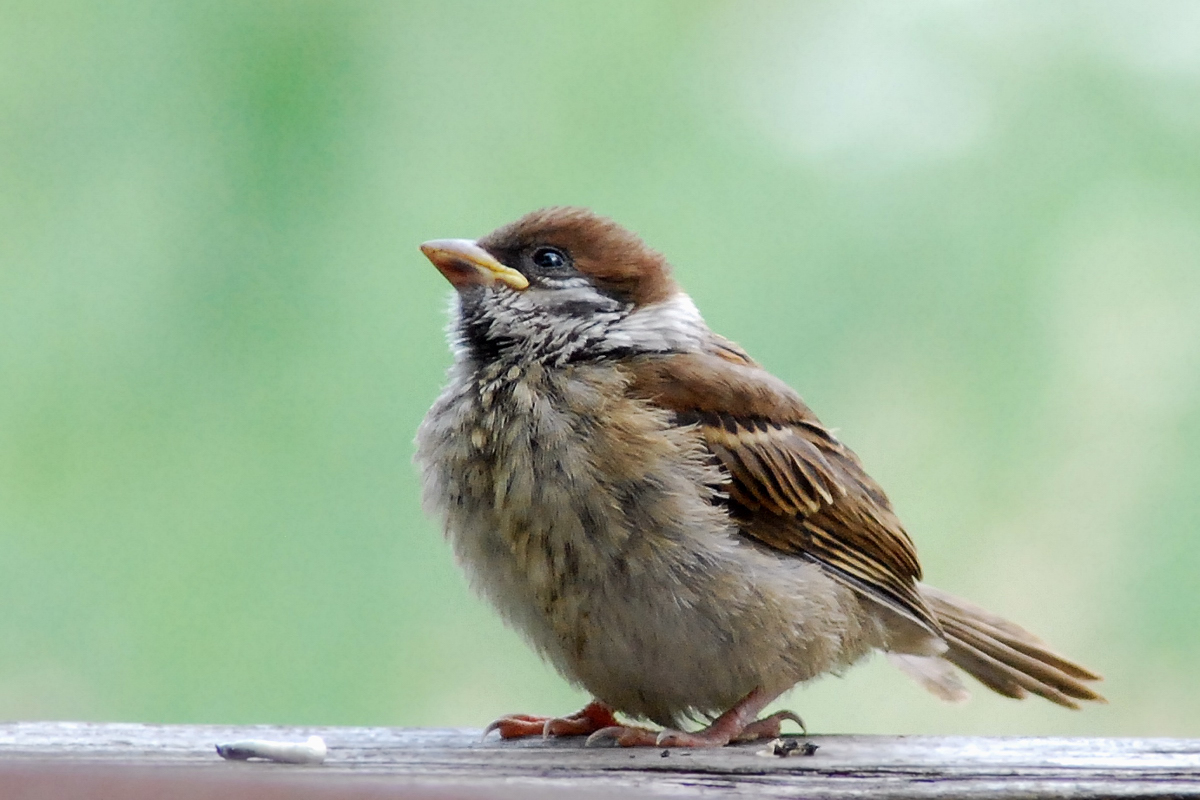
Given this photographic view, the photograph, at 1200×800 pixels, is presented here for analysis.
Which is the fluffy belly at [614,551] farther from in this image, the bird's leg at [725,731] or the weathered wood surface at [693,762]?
the weathered wood surface at [693,762]

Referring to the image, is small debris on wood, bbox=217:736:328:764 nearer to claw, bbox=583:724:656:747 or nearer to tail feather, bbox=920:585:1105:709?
claw, bbox=583:724:656:747

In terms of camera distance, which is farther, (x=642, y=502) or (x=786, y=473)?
(x=786, y=473)

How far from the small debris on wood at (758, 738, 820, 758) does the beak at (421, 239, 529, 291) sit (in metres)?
0.94

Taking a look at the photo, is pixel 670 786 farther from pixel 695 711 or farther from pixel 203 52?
pixel 203 52

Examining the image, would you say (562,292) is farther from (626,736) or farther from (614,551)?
(626,736)

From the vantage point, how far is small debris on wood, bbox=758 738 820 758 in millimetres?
2107

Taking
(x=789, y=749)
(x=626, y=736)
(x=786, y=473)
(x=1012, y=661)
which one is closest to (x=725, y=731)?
(x=626, y=736)

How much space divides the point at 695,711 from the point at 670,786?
809mm


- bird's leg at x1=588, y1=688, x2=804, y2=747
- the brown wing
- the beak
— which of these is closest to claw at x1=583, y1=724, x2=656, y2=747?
bird's leg at x1=588, y1=688, x2=804, y2=747

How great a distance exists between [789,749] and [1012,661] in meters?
1.02

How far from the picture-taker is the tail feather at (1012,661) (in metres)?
3.01

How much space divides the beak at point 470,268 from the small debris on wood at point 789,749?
944 mm

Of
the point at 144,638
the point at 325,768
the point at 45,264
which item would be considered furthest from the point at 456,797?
the point at 45,264

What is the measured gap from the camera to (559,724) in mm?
2588
